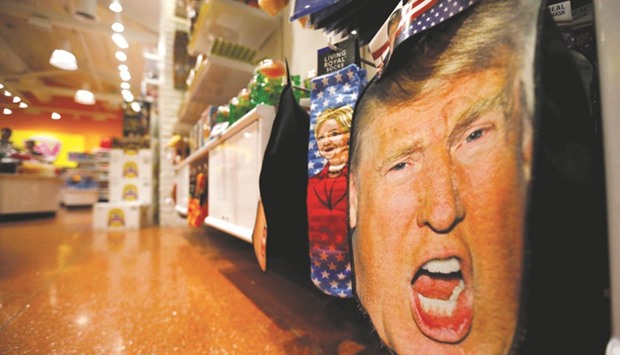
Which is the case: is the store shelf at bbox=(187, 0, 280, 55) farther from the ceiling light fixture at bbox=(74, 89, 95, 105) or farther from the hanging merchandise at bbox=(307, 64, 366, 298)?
the hanging merchandise at bbox=(307, 64, 366, 298)

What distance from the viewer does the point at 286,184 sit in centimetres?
85

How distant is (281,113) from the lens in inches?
33.2

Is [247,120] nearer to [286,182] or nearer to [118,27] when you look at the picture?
[286,182]

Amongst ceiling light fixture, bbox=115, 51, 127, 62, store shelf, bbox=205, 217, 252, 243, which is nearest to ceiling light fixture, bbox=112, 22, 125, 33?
ceiling light fixture, bbox=115, 51, 127, 62

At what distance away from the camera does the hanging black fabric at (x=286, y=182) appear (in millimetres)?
825

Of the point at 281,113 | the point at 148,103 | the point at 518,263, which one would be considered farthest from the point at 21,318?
the point at 148,103

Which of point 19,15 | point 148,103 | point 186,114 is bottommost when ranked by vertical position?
point 19,15

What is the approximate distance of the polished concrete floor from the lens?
0.70 meters

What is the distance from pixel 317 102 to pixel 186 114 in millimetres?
2591

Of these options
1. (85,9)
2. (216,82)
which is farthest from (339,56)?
(216,82)

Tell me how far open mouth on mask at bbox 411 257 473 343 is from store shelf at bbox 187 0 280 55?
77.3 inches

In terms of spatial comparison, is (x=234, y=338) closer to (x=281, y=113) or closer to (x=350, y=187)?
(x=350, y=187)

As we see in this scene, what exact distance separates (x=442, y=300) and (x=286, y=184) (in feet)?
1.85

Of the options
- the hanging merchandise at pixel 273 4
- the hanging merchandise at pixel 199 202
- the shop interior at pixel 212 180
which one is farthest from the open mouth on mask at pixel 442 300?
the hanging merchandise at pixel 199 202
